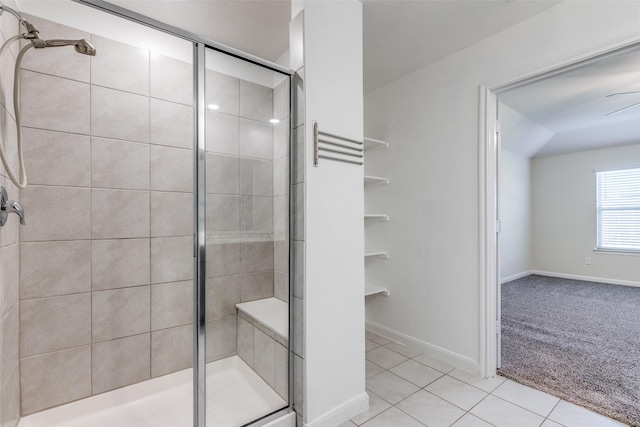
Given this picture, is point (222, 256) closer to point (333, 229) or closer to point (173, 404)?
point (333, 229)

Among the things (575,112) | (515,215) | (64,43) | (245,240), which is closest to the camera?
(64,43)

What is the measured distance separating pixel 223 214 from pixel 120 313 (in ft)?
3.53

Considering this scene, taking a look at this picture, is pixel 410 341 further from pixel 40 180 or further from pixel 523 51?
pixel 40 180

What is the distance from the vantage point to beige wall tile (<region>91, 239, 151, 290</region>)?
1841 mm

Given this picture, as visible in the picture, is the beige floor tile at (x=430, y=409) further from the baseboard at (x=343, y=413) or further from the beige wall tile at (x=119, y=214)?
the beige wall tile at (x=119, y=214)

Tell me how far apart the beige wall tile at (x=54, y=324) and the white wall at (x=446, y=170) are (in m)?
2.32

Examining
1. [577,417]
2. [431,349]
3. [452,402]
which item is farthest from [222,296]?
[577,417]

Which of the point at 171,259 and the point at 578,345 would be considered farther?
the point at 578,345

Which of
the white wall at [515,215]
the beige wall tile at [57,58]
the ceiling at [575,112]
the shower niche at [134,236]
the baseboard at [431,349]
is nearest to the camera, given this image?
the shower niche at [134,236]

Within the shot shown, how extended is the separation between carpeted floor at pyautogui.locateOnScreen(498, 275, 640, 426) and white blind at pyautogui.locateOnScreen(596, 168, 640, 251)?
0.82 m

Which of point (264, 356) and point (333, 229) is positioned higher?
point (333, 229)

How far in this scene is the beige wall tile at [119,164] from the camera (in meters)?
1.84

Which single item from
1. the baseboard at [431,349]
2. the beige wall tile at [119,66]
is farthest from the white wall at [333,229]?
the beige wall tile at [119,66]

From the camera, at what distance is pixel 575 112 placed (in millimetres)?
4070
